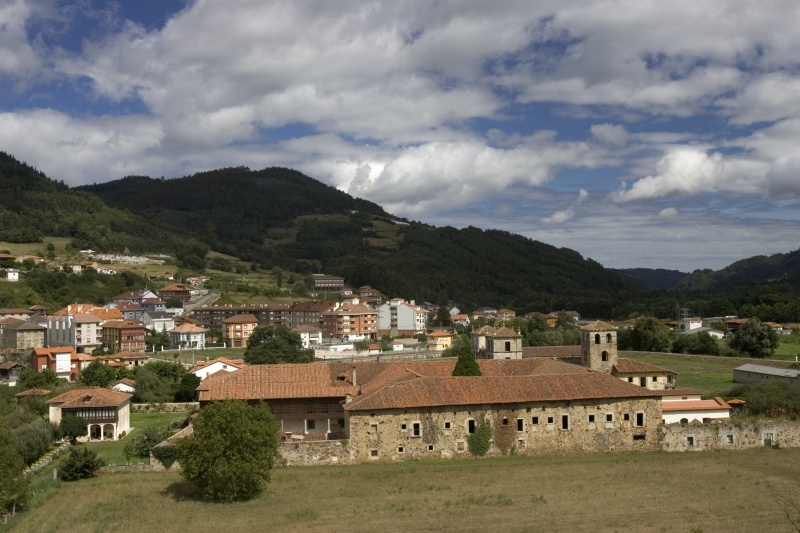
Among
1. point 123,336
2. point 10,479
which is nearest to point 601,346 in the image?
point 10,479

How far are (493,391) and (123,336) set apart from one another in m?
60.7

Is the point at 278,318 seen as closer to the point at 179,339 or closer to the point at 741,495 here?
the point at 179,339

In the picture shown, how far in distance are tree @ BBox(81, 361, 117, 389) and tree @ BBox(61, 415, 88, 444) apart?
15.8 metres

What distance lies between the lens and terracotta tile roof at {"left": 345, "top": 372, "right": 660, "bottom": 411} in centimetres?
3384

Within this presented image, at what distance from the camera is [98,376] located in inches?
2299

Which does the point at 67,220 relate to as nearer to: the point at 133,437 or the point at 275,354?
the point at 275,354

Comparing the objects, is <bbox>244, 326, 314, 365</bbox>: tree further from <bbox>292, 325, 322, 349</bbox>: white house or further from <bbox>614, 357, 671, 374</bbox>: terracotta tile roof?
<bbox>614, 357, 671, 374</bbox>: terracotta tile roof

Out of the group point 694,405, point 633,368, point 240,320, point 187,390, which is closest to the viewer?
point 694,405

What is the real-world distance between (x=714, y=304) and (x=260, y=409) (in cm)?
12114

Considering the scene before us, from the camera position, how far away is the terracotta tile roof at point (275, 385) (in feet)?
125

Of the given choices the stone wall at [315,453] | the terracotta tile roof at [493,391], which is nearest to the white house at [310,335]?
the terracotta tile roof at [493,391]

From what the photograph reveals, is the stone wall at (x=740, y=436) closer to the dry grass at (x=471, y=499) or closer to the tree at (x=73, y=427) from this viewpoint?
the dry grass at (x=471, y=499)

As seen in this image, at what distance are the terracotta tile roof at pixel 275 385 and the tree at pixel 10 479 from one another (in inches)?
451

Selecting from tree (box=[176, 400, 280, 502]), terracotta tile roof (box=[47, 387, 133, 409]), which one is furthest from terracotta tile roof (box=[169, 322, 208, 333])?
tree (box=[176, 400, 280, 502])
